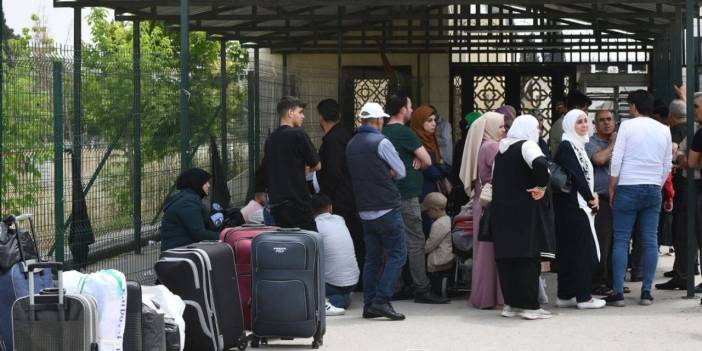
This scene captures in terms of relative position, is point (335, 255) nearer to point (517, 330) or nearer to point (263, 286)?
point (517, 330)

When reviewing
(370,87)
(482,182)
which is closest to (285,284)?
(482,182)

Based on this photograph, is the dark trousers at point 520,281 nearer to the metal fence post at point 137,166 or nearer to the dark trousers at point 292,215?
the dark trousers at point 292,215

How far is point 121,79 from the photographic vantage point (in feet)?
40.0

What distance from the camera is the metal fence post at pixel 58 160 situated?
11.0 m

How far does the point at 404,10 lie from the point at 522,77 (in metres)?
6.94

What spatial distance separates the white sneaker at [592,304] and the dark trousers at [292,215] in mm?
2458

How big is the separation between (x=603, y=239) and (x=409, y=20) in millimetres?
8871

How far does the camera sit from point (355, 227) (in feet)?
42.9

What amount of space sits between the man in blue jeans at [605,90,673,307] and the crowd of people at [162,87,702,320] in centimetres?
1

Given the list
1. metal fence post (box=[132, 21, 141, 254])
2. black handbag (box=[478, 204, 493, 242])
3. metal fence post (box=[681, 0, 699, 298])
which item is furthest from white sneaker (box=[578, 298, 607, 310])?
metal fence post (box=[132, 21, 141, 254])

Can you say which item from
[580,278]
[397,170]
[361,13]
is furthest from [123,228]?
[361,13]

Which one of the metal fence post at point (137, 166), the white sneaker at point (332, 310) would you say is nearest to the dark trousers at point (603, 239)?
the white sneaker at point (332, 310)

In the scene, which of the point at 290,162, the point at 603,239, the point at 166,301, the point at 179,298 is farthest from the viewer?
the point at 603,239

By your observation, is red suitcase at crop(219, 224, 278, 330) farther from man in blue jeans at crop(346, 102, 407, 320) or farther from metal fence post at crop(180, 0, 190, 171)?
metal fence post at crop(180, 0, 190, 171)
